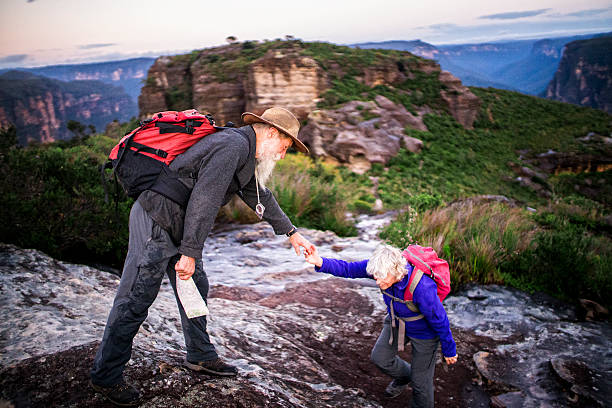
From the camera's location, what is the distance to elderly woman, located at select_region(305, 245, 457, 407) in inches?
89.6

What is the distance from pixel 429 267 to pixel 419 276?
10 cm

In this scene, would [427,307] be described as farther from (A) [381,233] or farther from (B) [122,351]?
(A) [381,233]

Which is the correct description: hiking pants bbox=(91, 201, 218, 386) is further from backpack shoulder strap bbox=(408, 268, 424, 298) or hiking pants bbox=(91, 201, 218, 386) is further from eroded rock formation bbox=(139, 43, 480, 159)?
eroded rock formation bbox=(139, 43, 480, 159)

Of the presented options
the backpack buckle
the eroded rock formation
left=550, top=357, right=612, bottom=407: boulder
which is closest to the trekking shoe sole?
the backpack buckle

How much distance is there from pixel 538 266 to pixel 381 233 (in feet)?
8.44

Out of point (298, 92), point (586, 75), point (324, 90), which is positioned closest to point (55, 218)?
point (298, 92)

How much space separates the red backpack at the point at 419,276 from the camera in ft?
7.66

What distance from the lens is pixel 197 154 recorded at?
190 centimetres

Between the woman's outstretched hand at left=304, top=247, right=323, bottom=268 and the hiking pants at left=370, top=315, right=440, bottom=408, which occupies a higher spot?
the woman's outstretched hand at left=304, top=247, right=323, bottom=268

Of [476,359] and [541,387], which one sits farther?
[476,359]

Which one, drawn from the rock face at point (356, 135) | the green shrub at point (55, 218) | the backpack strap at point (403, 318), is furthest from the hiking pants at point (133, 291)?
the rock face at point (356, 135)

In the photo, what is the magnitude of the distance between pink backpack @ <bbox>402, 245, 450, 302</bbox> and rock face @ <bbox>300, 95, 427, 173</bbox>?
48.8 feet

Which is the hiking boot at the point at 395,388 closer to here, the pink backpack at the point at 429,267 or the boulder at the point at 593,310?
the pink backpack at the point at 429,267

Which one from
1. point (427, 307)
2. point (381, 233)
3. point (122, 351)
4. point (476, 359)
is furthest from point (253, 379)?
point (381, 233)
